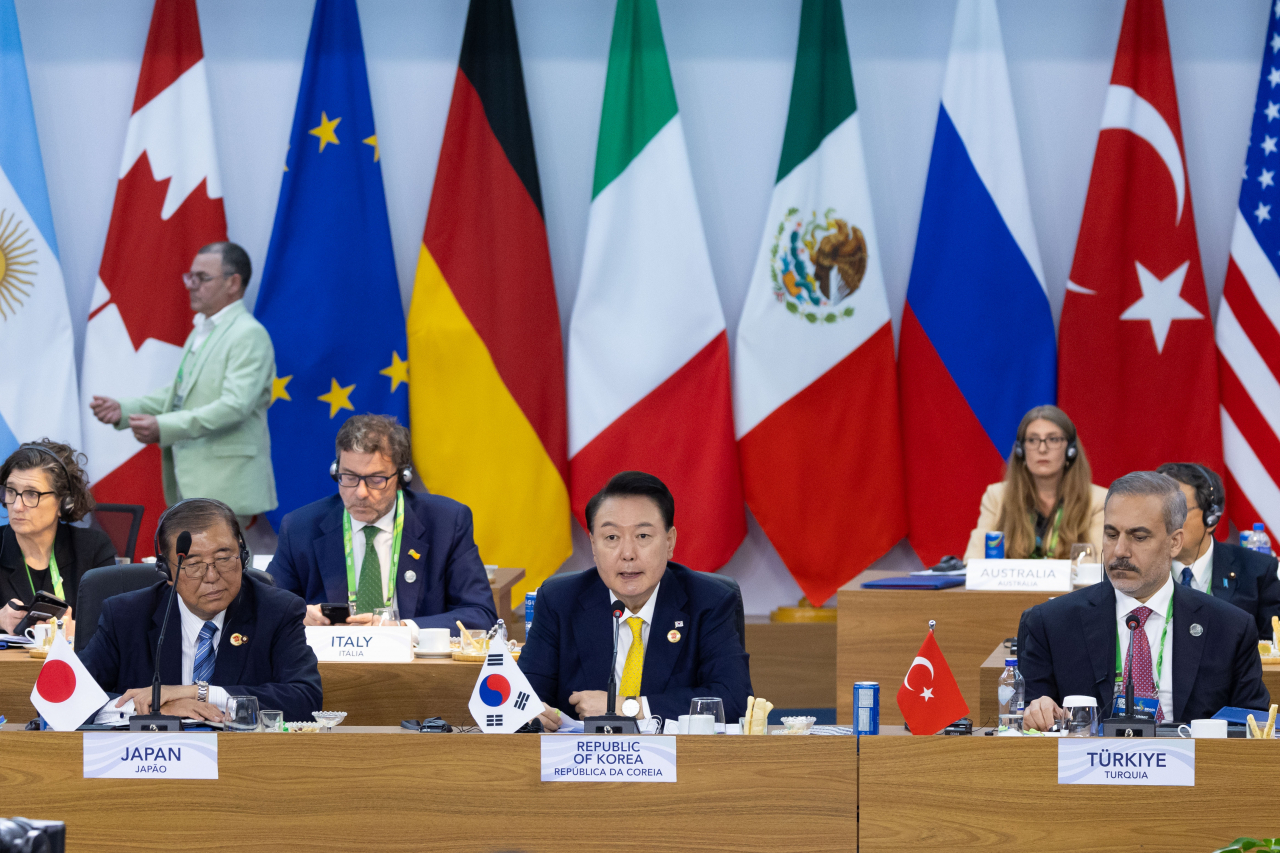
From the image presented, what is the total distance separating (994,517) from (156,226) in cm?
380

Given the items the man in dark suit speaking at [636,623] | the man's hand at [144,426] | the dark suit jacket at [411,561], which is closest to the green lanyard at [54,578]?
the dark suit jacket at [411,561]

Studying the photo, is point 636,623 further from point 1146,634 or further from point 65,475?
point 65,475

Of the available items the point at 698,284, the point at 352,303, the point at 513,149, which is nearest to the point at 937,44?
the point at 698,284

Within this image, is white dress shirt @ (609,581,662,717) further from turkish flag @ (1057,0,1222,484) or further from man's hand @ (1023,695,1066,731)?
turkish flag @ (1057,0,1222,484)

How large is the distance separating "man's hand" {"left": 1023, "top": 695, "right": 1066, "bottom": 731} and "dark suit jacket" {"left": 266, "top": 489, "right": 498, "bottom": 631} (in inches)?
74.5

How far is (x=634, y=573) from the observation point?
3.21 m

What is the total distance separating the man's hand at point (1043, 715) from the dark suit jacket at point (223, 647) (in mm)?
1536

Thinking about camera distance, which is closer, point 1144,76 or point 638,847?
point 638,847

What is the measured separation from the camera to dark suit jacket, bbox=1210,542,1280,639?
428cm

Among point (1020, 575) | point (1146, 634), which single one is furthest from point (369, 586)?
point (1146, 634)

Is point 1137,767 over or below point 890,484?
below

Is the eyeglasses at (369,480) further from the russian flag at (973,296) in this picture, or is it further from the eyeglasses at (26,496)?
the russian flag at (973,296)

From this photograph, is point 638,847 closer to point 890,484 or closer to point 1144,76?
point 890,484

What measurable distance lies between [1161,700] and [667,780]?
1.28m
